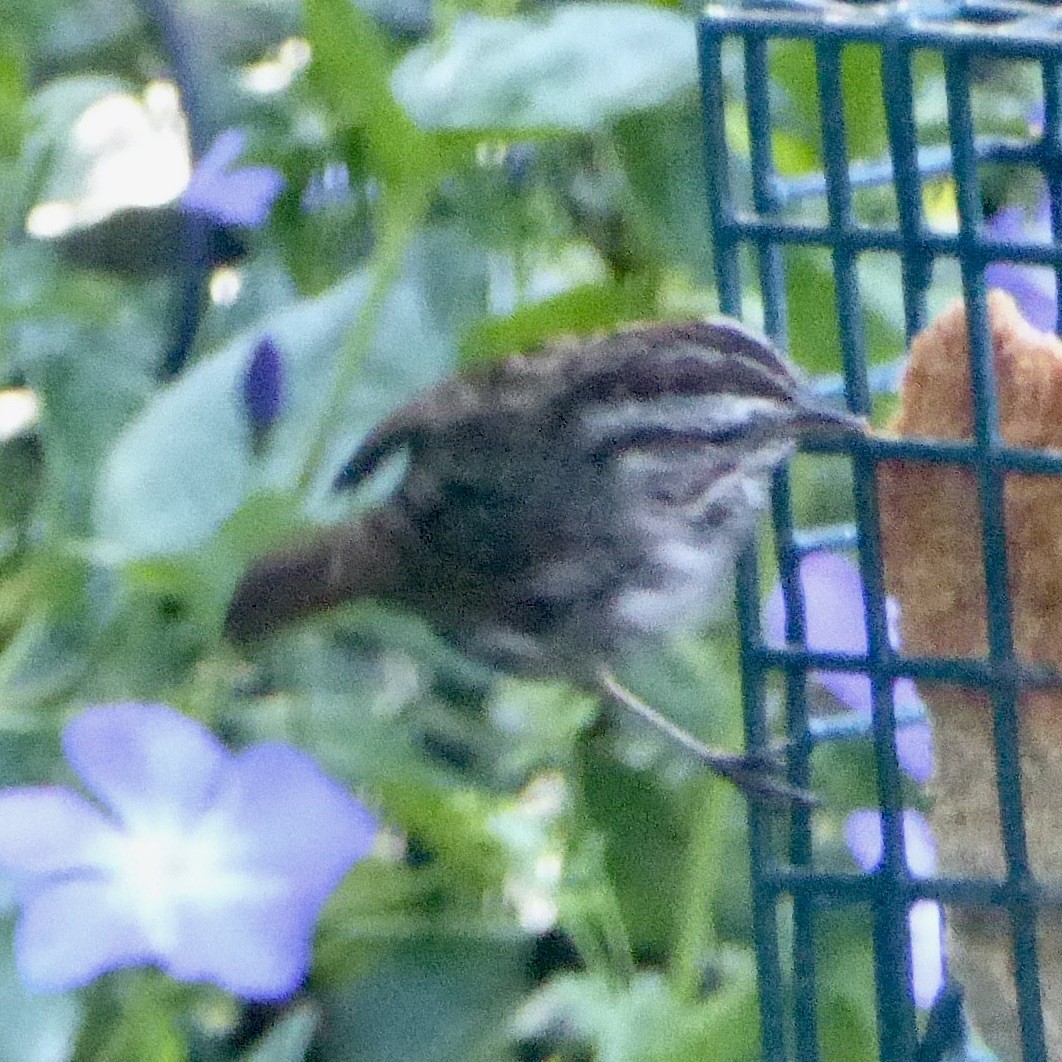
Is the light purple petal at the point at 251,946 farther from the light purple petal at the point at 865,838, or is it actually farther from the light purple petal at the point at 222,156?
the light purple petal at the point at 222,156

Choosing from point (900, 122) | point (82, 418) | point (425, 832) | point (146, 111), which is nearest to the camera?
point (900, 122)

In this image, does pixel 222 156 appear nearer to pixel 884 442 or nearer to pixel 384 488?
pixel 384 488

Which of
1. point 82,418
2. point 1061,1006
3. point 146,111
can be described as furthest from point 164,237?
point 1061,1006

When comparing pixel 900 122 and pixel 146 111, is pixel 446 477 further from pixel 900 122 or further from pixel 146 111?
pixel 146 111

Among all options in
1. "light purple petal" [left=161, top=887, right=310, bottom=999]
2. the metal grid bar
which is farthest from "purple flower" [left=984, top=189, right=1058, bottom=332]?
"light purple petal" [left=161, top=887, right=310, bottom=999]

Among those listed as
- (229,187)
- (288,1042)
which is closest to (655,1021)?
(288,1042)

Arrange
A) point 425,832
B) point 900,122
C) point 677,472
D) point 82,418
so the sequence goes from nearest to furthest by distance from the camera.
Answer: point 900,122 < point 425,832 < point 677,472 < point 82,418

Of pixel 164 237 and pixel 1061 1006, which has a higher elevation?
pixel 164 237

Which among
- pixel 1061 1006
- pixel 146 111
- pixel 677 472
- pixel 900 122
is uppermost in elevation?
pixel 146 111
